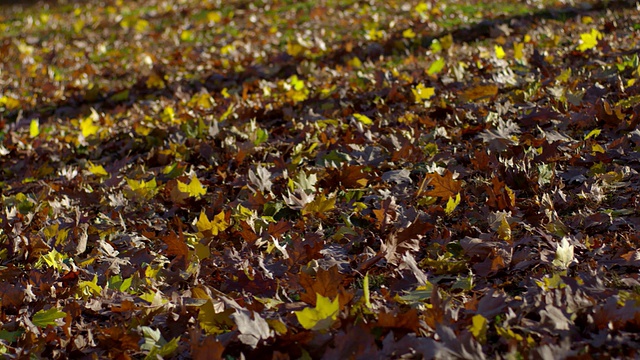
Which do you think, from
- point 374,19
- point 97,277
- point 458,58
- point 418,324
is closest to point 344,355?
point 418,324

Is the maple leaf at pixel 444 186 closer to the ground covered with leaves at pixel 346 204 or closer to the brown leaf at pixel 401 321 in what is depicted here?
the ground covered with leaves at pixel 346 204

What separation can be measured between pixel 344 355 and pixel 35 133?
14.7 ft

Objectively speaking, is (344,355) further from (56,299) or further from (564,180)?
(564,180)

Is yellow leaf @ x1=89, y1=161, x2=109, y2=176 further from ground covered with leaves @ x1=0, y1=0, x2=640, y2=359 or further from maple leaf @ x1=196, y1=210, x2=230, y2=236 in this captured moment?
maple leaf @ x1=196, y1=210, x2=230, y2=236

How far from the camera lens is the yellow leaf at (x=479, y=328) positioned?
201cm

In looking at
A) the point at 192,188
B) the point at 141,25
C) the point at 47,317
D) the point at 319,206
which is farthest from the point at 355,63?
the point at 141,25

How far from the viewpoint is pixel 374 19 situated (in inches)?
321

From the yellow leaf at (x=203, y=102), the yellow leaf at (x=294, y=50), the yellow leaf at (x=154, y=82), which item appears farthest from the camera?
the yellow leaf at (x=294, y=50)

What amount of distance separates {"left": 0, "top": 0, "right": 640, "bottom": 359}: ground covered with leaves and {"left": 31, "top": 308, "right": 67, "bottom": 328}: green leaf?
0.02 meters

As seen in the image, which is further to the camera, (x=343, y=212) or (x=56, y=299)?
(x=343, y=212)

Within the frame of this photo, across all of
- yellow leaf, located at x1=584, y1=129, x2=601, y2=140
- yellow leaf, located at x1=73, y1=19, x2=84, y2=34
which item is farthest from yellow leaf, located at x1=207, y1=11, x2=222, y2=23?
yellow leaf, located at x1=584, y1=129, x2=601, y2=140

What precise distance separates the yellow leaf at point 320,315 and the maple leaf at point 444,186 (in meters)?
1.20

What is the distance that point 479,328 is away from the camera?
6.58 feet

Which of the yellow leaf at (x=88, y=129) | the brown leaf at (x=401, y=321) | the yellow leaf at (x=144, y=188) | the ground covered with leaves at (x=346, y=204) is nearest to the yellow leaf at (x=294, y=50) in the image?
the ground covered with leaves at (x=346, y=204)
